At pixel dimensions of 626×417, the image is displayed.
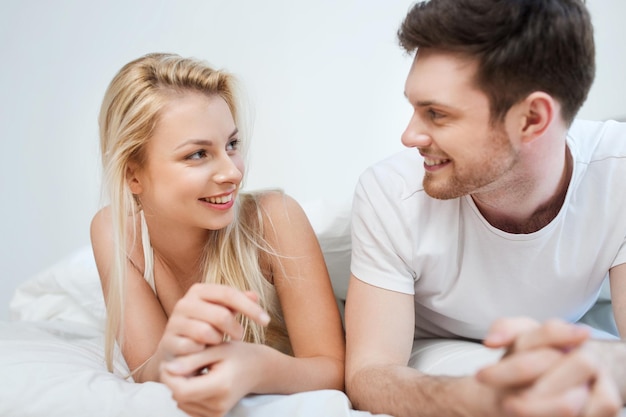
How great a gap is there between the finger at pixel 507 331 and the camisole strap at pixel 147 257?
95 centimetres

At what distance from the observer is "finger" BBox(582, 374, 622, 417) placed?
2.48 feet

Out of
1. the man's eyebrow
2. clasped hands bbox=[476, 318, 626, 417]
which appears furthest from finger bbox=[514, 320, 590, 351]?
the man's eyebrow

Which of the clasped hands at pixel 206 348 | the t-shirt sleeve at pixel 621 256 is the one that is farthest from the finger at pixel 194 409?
the t-shirt sleeve at pixel 621 256

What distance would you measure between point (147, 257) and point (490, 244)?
749 millimetres

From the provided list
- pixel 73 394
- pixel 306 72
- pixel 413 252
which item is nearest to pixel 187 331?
pixel 73 394

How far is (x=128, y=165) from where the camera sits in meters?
1.48

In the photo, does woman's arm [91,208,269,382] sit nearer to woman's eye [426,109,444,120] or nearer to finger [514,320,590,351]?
finger [514,320,590,351]

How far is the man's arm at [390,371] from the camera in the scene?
3.28ft

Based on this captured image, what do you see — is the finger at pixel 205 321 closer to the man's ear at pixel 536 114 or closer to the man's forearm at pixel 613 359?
the man's forearm at pixel 613 359

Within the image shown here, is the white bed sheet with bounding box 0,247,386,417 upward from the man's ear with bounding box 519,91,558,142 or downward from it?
downward

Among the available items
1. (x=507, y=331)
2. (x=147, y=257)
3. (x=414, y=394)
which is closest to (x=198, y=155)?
(x=147, y=257)

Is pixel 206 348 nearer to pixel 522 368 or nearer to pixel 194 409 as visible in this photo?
pixel 194 409

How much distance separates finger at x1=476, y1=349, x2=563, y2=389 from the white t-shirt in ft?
1.91

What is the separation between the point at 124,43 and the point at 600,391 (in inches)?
89.8
